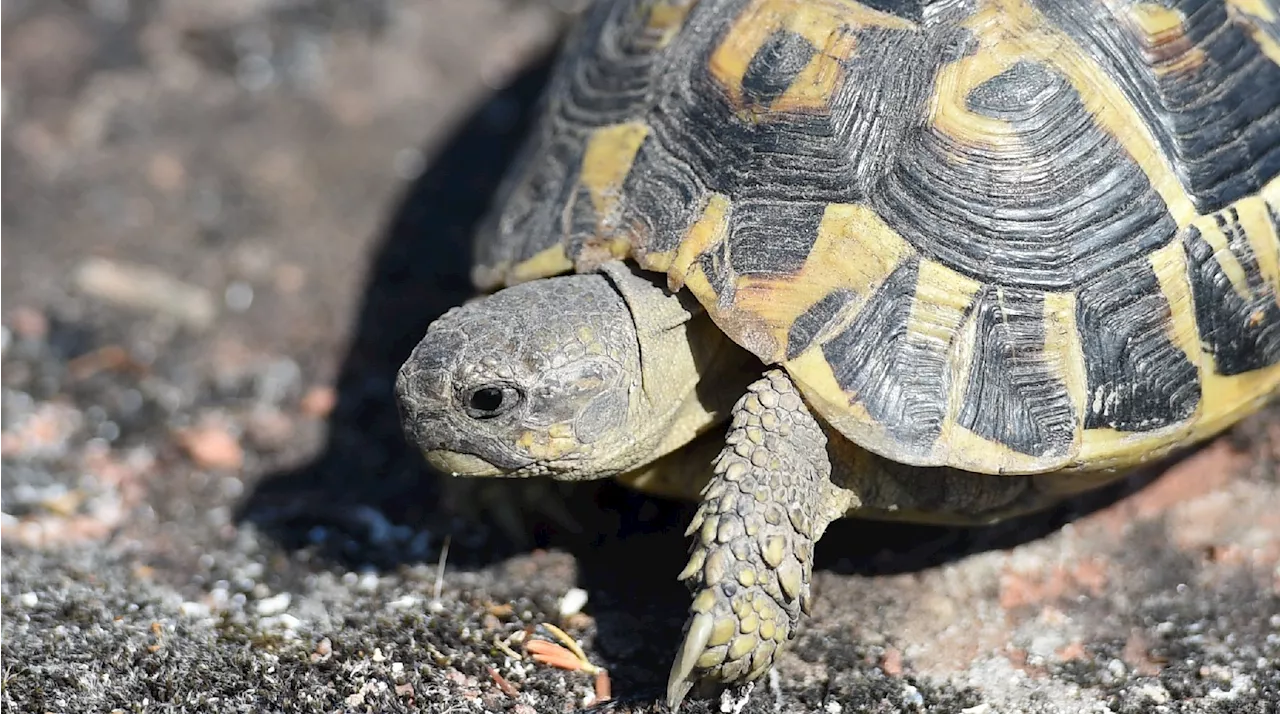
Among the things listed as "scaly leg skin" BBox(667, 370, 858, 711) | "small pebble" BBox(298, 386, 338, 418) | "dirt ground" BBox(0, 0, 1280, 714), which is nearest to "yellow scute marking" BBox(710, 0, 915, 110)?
"scaly leg skin" BBox(667, 370, 858, 711)

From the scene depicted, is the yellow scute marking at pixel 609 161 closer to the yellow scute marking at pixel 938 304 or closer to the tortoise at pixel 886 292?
the tortoise at pixel 886 292

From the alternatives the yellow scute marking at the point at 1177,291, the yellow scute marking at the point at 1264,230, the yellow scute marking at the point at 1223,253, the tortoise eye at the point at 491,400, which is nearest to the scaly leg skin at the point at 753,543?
the tortoise eye at the point at 491,400

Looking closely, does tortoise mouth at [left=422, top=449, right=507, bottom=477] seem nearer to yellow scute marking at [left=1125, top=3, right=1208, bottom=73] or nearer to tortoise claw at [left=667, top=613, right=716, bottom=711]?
tortoise claw at [left=667, top=613, right=716, bottom=711]

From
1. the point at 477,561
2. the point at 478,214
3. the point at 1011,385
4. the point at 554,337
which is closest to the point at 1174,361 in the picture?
the point at 1011,385

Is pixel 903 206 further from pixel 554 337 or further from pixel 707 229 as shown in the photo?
pixel 554 337

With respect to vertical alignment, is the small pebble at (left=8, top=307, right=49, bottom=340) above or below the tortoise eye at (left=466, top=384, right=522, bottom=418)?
above
